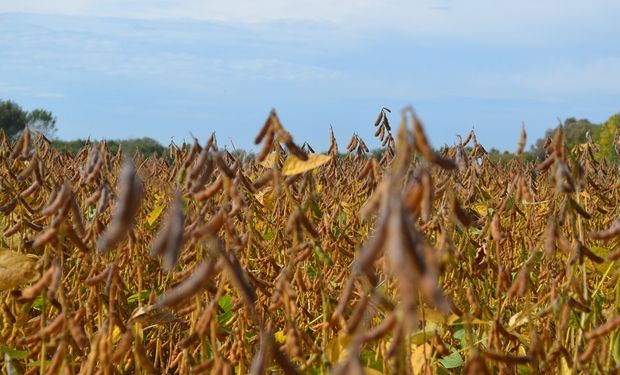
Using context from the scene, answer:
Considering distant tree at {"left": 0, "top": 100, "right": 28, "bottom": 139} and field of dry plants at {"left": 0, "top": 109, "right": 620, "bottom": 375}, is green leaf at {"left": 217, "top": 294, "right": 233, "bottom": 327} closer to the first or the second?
field of dry plants at {"left": 0, "top": 109, "right": 620, "bottom": 375}

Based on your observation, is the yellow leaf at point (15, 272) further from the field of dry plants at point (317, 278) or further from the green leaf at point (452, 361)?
the green leaf at point (452, 361)

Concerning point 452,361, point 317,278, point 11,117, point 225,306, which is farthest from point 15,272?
point 11,117

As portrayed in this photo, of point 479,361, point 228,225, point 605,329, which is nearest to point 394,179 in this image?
point 479,361

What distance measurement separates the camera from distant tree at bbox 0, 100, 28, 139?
35594 millimetres

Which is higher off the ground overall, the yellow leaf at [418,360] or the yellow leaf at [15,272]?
the yellow leaf at [15,272]

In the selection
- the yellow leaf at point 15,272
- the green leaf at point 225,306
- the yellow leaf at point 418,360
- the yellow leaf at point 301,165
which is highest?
the yellow leaf at point 301,165

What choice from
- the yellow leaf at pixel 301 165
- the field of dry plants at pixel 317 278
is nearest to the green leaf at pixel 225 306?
the field of dry plants at pixel 317 278

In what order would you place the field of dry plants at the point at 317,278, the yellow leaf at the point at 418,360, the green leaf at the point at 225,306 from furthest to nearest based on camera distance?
the green leaf at the point at 225,306 < the yellow leaf at the point at 418,360 < the field of dry plants at the point at 317,278

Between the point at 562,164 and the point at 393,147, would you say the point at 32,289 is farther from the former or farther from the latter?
the point at 393,147

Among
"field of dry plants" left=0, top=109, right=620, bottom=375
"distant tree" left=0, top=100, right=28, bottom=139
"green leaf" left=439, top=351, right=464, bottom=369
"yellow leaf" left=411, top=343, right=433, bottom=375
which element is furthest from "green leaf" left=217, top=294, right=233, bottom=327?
"distant tree" left=0, top=100, right=28, bottom=139

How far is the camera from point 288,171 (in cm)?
172

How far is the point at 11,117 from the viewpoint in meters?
36.0

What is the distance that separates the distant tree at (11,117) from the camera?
117ft

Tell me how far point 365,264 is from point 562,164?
831 mm
